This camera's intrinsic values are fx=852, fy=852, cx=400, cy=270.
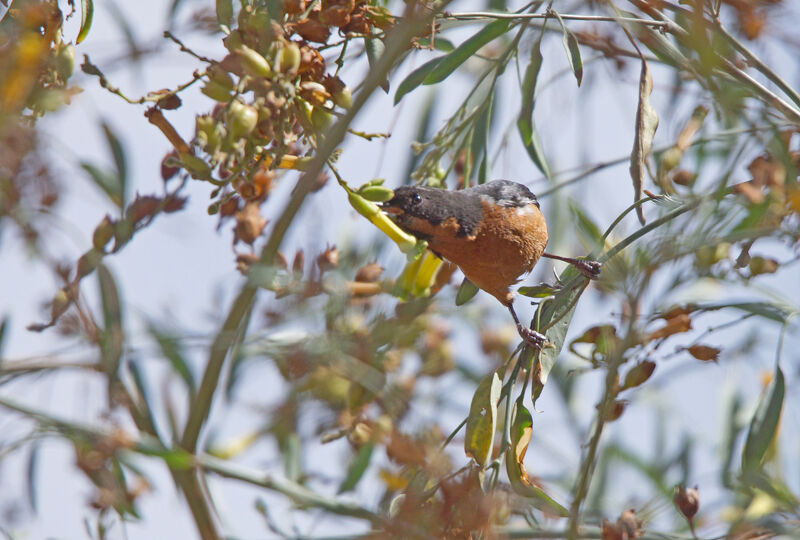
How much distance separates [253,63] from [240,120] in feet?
0.37

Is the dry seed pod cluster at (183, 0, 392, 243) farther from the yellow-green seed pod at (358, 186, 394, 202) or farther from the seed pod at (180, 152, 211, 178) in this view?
the yellow-green seed pod at (358, 186, 394, 202)

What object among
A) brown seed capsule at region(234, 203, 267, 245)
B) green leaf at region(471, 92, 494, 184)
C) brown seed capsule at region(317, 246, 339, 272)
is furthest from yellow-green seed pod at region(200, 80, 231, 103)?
green leaf at region(471, 92, 494, 184)

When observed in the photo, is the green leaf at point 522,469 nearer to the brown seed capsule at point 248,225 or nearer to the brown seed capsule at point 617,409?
the brown seed capsule at point 617,409

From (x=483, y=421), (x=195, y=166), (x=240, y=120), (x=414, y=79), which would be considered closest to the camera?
(x=240, y=120)

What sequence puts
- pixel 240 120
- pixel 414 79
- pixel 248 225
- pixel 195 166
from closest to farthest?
pixel 240 120, pixel 195 166, pixel 248 225, pixel 414 79

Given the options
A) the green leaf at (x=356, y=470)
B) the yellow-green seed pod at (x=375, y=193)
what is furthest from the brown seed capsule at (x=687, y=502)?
the yellow-green seed pod at (x=375, y=193)

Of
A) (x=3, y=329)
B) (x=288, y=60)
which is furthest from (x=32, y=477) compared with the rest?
(x=288, y=60)

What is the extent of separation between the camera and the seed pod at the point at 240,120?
5.11 feet

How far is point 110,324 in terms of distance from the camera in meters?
1.62

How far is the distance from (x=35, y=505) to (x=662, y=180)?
1.77 metres

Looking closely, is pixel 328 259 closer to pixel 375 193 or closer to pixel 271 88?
pixel 375 193

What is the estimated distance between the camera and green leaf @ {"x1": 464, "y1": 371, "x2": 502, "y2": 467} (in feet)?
6.04

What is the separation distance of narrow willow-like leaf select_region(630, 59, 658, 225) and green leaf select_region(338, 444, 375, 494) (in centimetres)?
101

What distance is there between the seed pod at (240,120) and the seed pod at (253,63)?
68 mm
